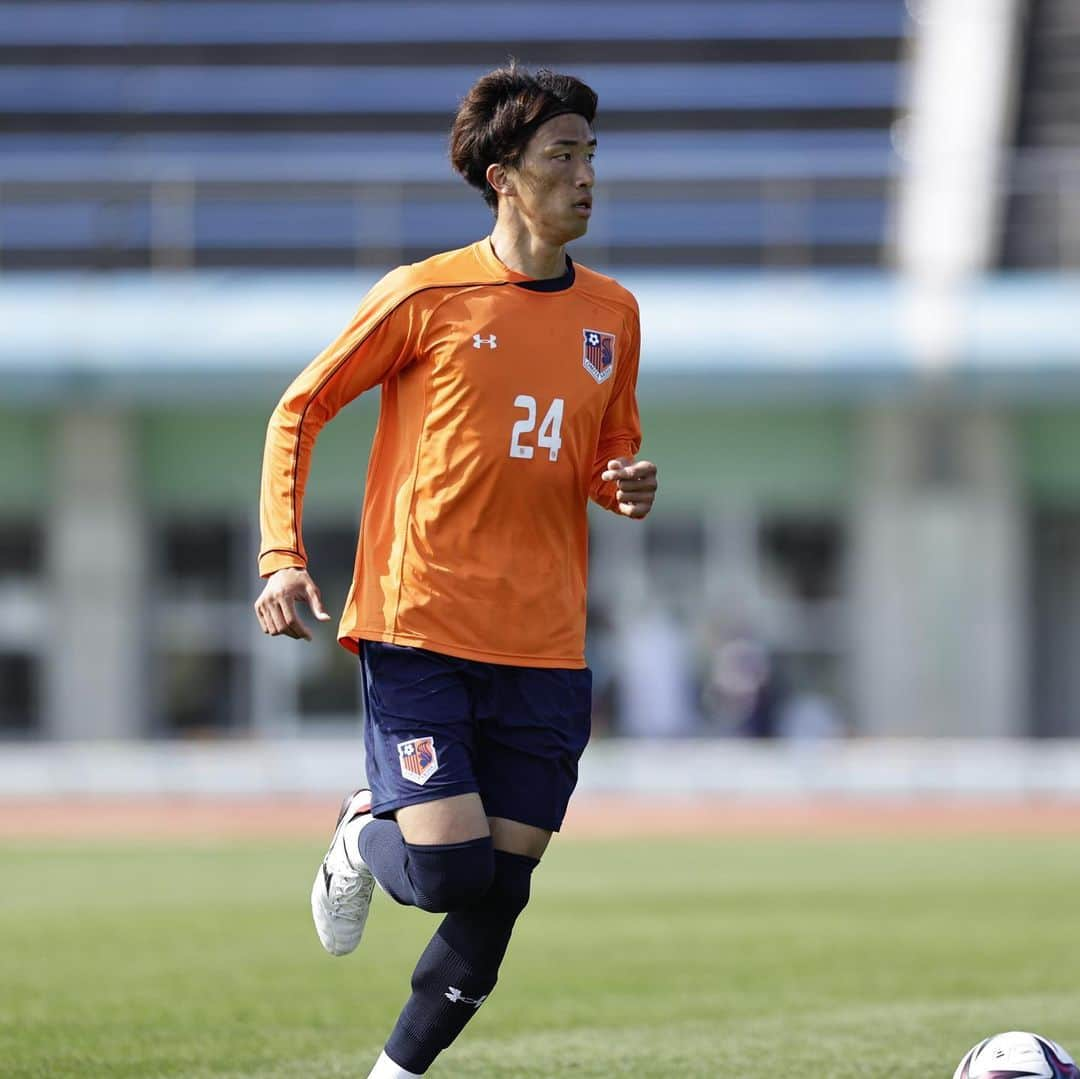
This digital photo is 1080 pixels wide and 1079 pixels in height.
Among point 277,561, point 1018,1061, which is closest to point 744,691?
point 1018,1061

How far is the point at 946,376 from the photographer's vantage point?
21.4 m

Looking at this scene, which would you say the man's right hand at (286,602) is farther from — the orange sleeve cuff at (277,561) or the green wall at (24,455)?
the green wall at (24,455)

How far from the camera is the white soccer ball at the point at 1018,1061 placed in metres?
4.54

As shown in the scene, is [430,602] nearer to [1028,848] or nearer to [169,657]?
[1028,848]

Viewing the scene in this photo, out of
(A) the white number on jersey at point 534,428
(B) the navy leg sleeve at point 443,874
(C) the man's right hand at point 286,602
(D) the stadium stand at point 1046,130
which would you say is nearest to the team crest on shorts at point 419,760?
(B) the navy leg sleeve at point 443,874

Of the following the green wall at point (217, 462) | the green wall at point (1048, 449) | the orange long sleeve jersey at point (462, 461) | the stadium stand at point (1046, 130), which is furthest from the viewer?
the green wall at point (217, 462)

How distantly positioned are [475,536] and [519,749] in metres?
0.53

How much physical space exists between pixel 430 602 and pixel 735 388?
17.5 metres

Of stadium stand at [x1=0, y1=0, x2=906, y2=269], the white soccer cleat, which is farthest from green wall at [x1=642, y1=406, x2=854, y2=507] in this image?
the white soccer cleat

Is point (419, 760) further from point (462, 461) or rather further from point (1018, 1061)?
point (1018, 1061)

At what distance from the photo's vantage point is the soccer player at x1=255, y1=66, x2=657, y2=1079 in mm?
Result: 4660

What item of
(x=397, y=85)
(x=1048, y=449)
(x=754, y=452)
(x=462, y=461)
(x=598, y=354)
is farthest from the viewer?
(x=397, y=85)

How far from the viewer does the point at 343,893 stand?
5016mm

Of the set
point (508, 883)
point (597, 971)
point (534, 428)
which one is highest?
point (534, 428)
